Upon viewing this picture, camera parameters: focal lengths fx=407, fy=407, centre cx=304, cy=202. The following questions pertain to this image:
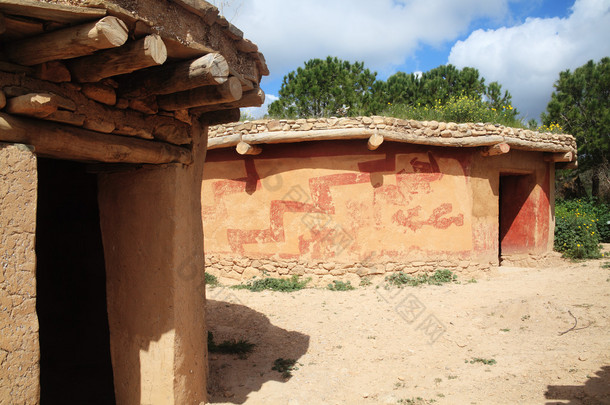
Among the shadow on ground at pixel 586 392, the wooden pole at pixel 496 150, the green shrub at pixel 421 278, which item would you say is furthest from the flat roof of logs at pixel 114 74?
the wooden pole at pixel 496 150

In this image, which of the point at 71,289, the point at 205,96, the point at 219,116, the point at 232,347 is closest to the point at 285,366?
the point at 232,347

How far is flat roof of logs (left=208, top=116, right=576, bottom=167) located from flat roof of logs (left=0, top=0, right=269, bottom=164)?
4468 mm

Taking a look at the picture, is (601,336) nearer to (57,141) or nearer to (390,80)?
(57,141)

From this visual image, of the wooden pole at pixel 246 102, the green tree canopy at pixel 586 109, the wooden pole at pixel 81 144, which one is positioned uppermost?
the green tree canopy at pixel 586 109

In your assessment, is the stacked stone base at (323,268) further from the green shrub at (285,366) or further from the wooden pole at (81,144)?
the wooden pole at (81,144)

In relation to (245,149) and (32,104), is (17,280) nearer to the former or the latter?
(32,104)

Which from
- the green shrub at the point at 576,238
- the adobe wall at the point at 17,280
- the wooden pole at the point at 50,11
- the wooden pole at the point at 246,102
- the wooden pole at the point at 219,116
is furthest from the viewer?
the green shrub at the point at 576,238

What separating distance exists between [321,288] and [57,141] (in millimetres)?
6362

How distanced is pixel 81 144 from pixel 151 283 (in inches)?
49.6

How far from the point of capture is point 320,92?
53.9 ft

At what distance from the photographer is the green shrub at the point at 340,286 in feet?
26.5

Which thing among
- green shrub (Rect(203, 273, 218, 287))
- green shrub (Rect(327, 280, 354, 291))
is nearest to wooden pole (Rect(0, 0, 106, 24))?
green shrub (Rect(327, 280, 354, 291))

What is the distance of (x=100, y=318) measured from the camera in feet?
15.5

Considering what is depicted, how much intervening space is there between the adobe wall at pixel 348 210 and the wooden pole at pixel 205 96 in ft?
17.4
